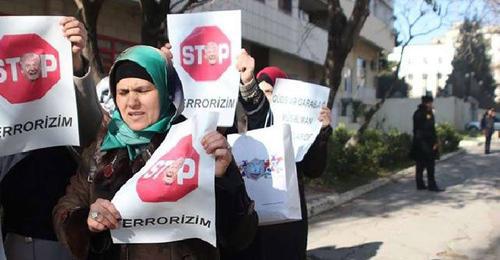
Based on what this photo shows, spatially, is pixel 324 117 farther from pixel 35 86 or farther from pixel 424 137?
pixel 424 137

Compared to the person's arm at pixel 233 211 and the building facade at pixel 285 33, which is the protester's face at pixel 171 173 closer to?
the person's arm at pixel 233 211

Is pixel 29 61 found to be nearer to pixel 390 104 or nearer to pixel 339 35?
pixel 339 35

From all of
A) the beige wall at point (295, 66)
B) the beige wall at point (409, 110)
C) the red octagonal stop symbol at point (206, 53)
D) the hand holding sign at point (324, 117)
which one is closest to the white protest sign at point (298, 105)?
the hand holding sign at point (324, 117)

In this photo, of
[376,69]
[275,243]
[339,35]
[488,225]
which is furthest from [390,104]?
[275,243]

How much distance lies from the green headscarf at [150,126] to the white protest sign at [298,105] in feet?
6.14

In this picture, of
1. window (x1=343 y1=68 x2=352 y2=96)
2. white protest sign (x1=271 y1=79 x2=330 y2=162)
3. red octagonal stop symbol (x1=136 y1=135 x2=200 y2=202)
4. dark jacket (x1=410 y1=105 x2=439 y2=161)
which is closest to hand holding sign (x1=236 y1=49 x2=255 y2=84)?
white protest sign (x1=271 y1=79 x2=330 y2=162)

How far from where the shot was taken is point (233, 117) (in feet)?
11.1

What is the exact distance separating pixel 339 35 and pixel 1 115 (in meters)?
10.1

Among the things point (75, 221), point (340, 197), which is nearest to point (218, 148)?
point (75, 221)

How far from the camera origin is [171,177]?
2.02 metres

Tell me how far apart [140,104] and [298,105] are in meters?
2.11

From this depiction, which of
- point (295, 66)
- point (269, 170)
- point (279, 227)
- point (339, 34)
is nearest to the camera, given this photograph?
point (269, 170)

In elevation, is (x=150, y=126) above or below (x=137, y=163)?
above

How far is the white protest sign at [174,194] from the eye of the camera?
203 cm
